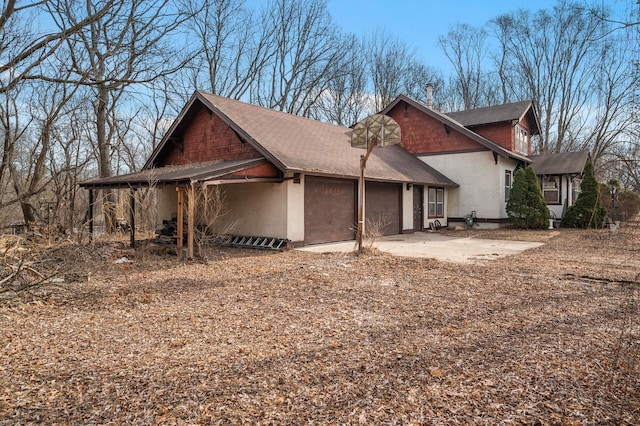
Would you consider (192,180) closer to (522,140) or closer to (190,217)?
(190,217)

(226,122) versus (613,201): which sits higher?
(226,122)

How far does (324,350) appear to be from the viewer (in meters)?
3.88

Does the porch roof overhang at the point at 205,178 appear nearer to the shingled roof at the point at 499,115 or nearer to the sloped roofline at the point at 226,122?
the sloped roofline at the point at 226,122

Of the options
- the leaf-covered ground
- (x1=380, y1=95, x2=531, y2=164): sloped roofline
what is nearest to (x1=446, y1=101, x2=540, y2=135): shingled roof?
(x1=380, y1=95, x2=531, y2=164): sloped roofline

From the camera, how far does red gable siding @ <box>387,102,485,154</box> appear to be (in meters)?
19.2

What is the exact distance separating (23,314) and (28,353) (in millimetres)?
1545

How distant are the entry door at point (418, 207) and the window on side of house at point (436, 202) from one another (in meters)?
0.80

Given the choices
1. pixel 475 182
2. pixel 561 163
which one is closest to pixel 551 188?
pixel 561 163

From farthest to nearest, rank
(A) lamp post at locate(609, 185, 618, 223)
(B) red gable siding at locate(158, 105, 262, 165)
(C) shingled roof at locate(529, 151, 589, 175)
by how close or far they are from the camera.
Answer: (C) shingled roof at locate(529, 151, 589, 175) → (A) lamp post at locate(609, 185, 618, 223) → (B) red gable siding at locate(158, 105, 262, 165)

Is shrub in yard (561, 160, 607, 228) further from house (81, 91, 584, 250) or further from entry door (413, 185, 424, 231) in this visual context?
entry door (413, 185, 424, 231)

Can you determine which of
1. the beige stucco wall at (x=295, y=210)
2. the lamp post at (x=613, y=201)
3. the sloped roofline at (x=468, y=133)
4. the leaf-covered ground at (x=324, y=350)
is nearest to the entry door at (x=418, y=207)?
the sloped roofline at (x=468, y=133)

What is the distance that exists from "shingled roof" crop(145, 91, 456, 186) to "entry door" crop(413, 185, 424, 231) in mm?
717

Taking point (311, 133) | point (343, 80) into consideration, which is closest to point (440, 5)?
point (311, 133)

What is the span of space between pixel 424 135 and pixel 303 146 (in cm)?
905
